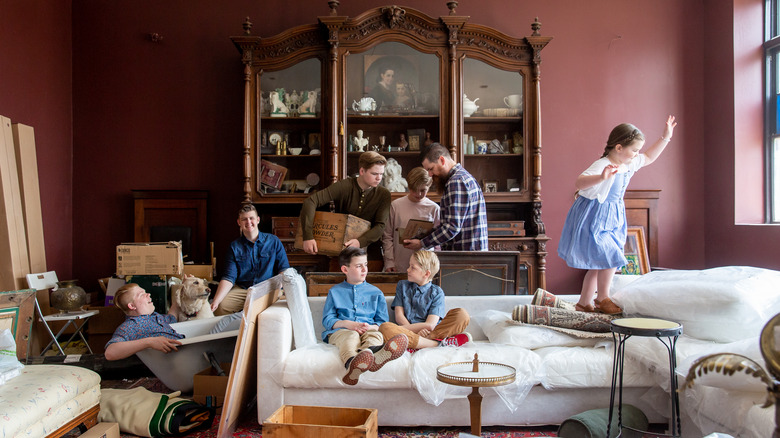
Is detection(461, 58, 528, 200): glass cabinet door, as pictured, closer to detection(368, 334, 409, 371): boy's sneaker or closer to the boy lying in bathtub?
detection(368, 334, 409, 371): boy's sneaker

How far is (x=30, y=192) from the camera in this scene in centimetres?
442

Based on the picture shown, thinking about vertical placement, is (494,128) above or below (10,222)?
above

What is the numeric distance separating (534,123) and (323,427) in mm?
3437

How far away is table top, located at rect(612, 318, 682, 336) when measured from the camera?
6.75 feet

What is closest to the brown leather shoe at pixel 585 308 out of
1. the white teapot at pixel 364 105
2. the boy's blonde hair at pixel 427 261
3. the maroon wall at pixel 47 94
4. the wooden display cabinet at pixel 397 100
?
the boy's blonde hair at pixel 427 261

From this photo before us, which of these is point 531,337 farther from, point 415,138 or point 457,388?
point 415,138

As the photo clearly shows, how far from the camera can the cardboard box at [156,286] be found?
4.04m

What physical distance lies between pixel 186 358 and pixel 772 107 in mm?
4922

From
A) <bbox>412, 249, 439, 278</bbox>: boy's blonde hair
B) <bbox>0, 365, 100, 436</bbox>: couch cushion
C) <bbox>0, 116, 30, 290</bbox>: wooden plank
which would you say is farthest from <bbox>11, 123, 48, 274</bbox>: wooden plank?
<bbox>412, 249, 439, 278</bbox>: boy's blonde hair

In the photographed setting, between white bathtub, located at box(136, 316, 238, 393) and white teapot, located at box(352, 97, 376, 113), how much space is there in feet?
7.51

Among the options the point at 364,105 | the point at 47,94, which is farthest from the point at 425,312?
the point at 47,94

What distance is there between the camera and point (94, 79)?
5102 millimetres

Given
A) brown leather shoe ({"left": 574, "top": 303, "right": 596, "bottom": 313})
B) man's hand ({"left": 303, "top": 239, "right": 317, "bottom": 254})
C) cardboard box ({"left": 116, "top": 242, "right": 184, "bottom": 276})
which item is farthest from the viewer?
cardboard box ({"left": 116, "top": 242, "right": 184, "bottom": 276})

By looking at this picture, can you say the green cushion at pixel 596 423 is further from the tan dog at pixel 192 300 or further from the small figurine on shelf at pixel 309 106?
the small figurine on shelf at pixel 309 106
